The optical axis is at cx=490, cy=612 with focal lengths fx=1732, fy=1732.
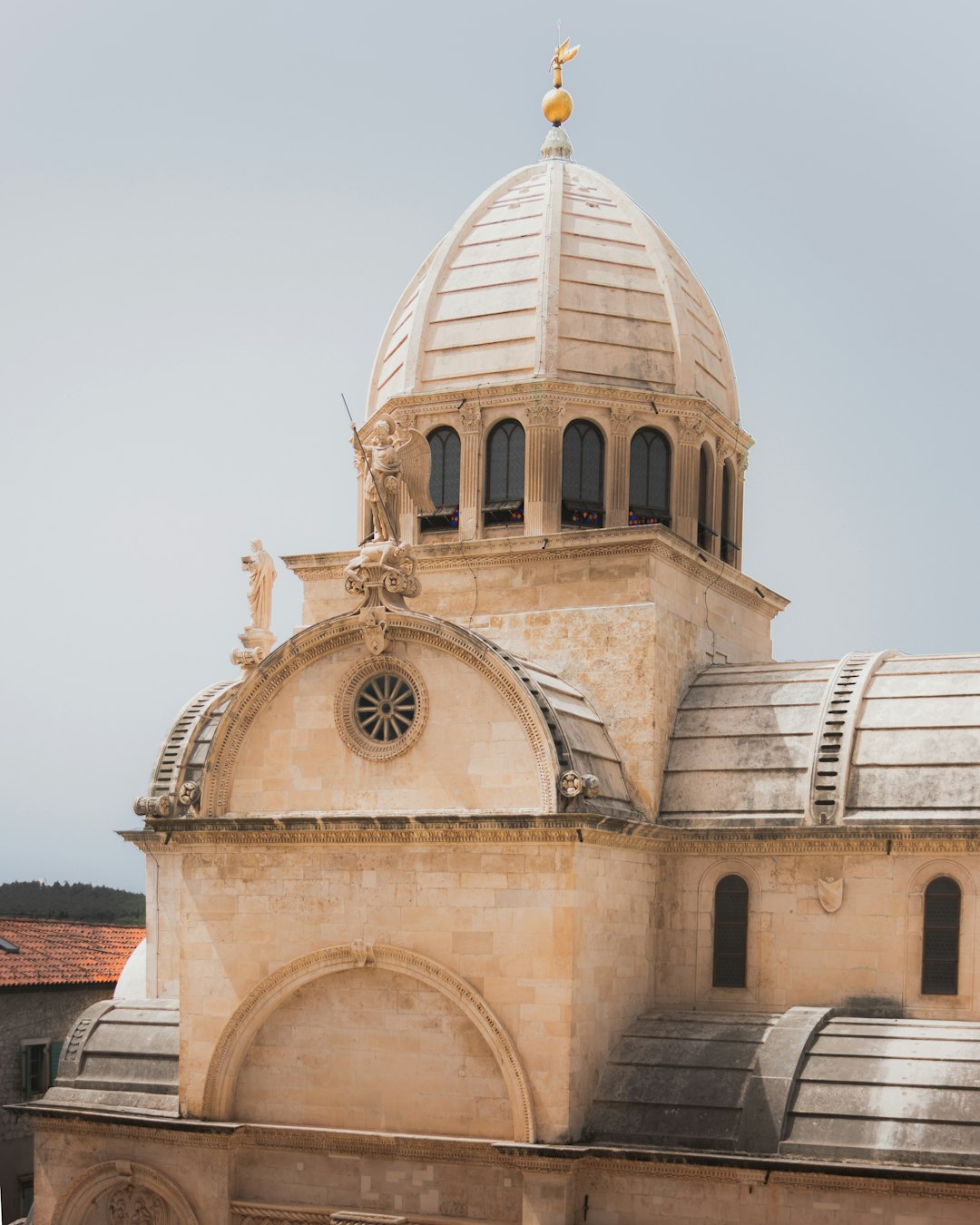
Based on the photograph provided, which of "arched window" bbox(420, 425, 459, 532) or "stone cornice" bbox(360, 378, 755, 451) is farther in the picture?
"arched window" bbox(420, 425, 459, 532)

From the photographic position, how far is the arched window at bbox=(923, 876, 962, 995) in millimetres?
26375

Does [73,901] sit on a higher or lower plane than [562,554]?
lower

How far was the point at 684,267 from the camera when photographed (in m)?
34.1

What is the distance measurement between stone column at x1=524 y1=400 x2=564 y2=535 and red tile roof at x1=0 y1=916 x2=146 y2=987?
16234mm

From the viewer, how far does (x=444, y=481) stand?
31891 millimetres

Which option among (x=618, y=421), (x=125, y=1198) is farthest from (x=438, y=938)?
(x=618, y=421)

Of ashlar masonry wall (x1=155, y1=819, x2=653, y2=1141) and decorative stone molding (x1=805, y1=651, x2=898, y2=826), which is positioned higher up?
decorative stone molding (x1=805, y1=651, x2=898, y2=826)

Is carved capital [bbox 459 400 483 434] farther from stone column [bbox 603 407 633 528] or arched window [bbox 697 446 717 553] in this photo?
arched window [bbox 697 446 717 553]

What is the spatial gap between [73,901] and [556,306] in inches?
2188

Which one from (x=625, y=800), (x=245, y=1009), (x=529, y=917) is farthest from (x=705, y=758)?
(x=245, y=1009)

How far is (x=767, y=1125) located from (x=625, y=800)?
5710mm

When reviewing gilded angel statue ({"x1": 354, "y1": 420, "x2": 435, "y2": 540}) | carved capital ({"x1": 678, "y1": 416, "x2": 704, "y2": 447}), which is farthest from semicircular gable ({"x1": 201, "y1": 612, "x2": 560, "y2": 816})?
carved capital ({"x1": 678, "y1": 416, "x2": 704, "y2": 447})

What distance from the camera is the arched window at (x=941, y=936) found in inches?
1038

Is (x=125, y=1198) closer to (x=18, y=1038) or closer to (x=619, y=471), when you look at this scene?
(x=18, y=1038)
